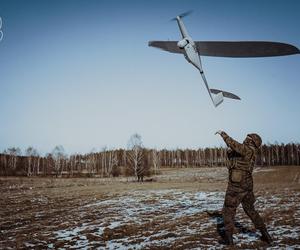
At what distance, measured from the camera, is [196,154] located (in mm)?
126688

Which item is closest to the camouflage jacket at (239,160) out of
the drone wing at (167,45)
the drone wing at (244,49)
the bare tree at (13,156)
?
the drone wing at (244,49)

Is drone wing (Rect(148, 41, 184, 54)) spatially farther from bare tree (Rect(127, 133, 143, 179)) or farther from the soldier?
bare tree (Rect(127, 133, 143, 179))

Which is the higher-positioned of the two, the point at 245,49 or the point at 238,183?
the point at 245,49

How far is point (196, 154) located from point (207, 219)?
119 meters

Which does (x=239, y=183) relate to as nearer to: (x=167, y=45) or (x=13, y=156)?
(x=167, y=45)

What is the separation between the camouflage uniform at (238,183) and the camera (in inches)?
242


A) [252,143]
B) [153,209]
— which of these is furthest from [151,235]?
[153,209]

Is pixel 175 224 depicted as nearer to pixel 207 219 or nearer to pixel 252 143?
pixel 207 219

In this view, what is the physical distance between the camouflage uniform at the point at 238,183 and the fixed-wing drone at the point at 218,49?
2605 millimetres

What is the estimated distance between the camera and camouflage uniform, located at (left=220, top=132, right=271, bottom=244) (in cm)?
615

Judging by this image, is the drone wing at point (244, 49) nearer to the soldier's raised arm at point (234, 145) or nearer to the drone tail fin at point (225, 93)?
the drone tail fin at point (225, 93)

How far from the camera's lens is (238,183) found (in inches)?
243

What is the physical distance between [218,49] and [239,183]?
12.7ft

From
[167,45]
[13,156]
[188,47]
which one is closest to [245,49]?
[188,47]
